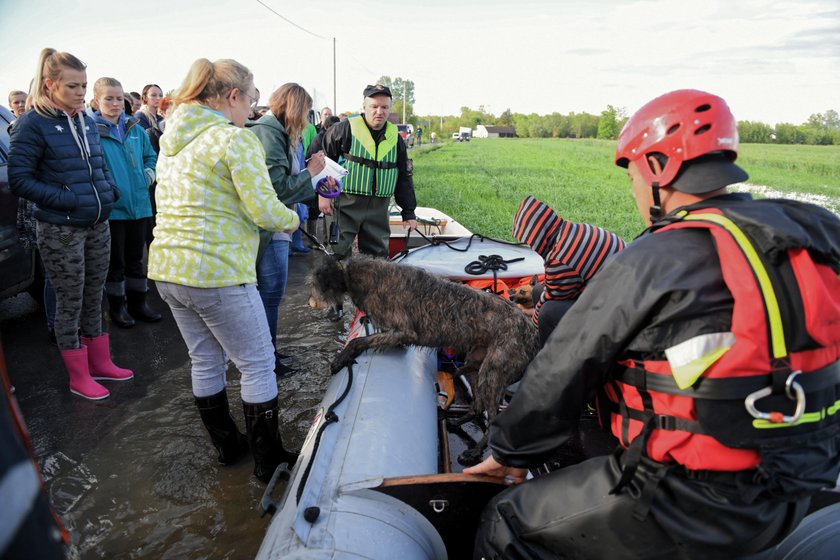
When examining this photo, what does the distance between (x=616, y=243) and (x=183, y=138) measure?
114 inches

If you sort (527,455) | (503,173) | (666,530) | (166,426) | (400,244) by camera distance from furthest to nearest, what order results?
(503,173) < (400,244) < (166,426) < (527,455) < (666,530)

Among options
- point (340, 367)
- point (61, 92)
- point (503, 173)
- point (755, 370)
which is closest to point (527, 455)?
point (755, 370)

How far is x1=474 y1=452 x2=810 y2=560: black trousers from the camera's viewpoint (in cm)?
152

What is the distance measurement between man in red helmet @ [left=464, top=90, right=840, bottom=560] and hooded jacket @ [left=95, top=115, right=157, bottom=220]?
192 inches

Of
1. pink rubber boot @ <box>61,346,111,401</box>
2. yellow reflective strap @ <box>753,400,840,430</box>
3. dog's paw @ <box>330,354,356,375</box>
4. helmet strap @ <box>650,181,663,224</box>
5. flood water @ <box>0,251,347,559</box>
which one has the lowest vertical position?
flood water @ <box>0,251,347,559</box>

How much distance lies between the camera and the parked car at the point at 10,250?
197 inches

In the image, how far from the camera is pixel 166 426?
4117 mm

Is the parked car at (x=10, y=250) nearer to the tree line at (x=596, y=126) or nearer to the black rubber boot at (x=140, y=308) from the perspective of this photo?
the black rubber boot at (x=140, y=308)

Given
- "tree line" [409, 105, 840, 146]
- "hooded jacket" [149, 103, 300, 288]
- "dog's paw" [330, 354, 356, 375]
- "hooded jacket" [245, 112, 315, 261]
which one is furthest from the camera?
"tree line" [409, 105, 840, 146]

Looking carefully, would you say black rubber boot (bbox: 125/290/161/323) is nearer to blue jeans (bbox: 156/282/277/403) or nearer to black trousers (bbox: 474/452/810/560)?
blue jeans (bbox: 156/282/277/403)

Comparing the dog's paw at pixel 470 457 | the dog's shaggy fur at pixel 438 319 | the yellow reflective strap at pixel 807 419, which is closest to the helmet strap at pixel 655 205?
the yellow reflective strap at pixel 807 419

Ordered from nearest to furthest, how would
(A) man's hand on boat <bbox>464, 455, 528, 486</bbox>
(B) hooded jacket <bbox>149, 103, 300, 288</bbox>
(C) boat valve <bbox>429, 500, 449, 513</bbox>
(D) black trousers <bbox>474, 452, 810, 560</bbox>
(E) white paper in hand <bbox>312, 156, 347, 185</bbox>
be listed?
(D) black trousers <bbox>474, 452, 810, 560</bbox> < (A) man's hand on boat <bbox>464, 455, 528, 486</bbox> < (C) boat valve <bbox>429, 500, 449, 513</bbox> < (B) hooded jacket <bbox>149, 103, 300, 288</bbox> < (E) white paper in hand <bbox>312, 156, 347, 185</bbox>

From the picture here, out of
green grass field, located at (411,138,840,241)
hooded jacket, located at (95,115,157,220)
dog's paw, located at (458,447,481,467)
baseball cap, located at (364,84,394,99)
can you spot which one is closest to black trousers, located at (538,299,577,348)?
dog's paw, located at (458,447,481,467)

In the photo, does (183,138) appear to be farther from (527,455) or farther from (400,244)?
(400,244)
